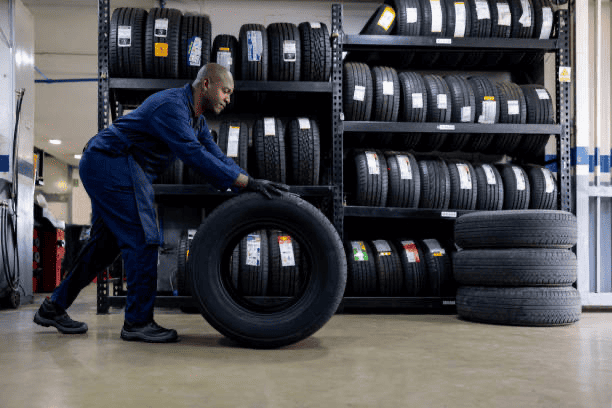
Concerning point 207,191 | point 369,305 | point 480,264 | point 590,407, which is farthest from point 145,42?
point 590,407

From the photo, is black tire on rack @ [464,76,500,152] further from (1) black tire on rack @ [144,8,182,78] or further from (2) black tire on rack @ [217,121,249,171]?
(1) black tire on rack @ [144,8,182,78]

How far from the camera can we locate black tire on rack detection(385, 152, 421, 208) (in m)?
4.29

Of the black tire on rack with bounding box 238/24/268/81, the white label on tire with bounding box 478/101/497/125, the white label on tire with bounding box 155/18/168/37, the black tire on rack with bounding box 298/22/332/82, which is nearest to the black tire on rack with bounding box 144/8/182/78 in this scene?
the white label on tire with bounding box 155/18/168/37

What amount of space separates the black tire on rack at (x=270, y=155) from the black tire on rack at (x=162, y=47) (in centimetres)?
84

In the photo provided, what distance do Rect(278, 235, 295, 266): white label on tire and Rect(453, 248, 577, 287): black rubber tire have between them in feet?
4.37

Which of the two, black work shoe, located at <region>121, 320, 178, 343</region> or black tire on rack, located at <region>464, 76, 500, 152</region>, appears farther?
black tire on rack, located at <region>464, 76, 500, 152</region>

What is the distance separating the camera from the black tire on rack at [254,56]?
13.7 ft

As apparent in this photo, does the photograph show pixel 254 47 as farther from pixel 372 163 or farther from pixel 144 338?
pixel 144 338

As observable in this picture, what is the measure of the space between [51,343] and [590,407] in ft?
8.20

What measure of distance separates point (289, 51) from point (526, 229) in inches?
87.8

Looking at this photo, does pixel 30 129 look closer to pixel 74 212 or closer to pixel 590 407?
pixel 590 407

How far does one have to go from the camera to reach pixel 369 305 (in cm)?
414

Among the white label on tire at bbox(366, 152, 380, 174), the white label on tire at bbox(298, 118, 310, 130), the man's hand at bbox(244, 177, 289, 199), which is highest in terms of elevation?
the white label on tire at bbox(298, 118, 310, 130)

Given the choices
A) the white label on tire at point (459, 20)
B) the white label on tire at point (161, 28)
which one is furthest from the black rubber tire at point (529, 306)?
the white label on tire at point (161, 28)
